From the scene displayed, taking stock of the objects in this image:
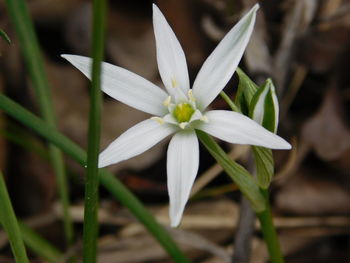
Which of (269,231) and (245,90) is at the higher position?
(245,90)

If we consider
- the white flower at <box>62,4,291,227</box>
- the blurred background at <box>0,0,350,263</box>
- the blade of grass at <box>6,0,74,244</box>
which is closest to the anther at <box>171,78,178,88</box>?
the white flower at <box>62,4,291,227</box>

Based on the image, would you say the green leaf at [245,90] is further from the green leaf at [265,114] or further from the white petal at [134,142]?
the white petal at [134,142]

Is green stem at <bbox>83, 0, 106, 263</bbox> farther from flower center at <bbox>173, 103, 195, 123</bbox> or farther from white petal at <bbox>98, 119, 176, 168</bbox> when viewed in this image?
flower center at <bbox>173, 103, 195, 123</bbox>

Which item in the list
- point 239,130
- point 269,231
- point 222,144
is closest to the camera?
point 239,130

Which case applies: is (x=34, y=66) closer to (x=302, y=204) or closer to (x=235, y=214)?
(x=235, y=214)

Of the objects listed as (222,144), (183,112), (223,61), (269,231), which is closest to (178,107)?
(183,112)

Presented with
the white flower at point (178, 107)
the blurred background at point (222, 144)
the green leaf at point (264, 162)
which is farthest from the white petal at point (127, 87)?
the blurred background at point (222, 144)

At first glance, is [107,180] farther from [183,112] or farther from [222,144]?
[222,144]
